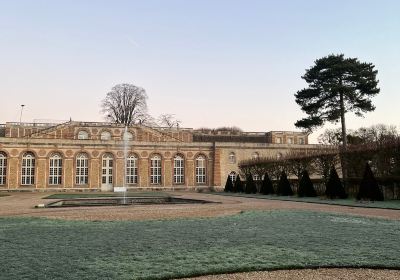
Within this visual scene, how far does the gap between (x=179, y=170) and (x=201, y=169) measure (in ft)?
8.98

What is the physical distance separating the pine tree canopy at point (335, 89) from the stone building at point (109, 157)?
46.3 ft

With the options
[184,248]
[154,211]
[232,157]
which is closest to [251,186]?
[232,157]

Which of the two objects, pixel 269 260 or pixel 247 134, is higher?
pixel 247 134

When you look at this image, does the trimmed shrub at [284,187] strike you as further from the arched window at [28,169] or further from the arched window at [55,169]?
the arched window at [28,169]

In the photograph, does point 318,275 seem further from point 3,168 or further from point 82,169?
point 3,168

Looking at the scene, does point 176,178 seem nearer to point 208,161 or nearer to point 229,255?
point 208,161

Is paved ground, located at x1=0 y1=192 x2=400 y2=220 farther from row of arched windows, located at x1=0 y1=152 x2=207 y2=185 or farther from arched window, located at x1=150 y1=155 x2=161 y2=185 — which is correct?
arched window, located at x1=150 y1=155 x2=161 y2=185

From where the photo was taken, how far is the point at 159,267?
18.5 feet

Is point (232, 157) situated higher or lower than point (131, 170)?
higher

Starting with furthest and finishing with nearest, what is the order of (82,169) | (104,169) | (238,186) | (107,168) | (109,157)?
(109,157), (107,168), (104,169), (82,169), (238,186)

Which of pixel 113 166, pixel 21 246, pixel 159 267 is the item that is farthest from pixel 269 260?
pixel 113 166

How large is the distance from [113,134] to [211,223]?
126ft

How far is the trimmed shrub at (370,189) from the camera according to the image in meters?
20.5

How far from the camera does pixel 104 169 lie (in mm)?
44500
